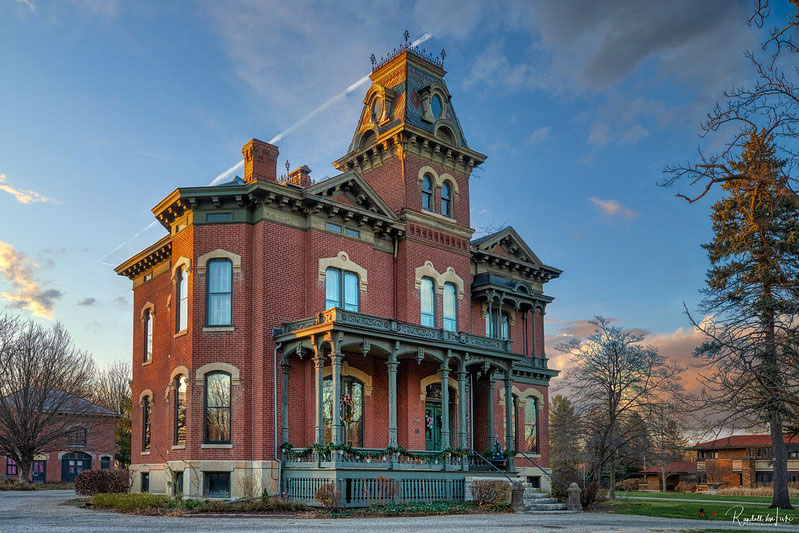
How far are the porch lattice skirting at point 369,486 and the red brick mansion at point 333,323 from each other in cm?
6

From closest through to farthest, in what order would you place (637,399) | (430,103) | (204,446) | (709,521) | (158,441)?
(709,521), (204,446), (158,441), (430,103), (637,399)

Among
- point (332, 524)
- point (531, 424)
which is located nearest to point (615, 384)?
point (531, 424)

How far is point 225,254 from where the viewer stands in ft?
82.1

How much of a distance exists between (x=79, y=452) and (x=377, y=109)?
3927 cm

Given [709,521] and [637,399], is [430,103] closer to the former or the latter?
[709,521]

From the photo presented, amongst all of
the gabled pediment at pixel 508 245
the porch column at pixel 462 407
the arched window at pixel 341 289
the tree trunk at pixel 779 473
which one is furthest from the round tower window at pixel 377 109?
the tree trunk at pixel 779 473

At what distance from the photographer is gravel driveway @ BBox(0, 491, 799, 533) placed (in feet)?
51.1

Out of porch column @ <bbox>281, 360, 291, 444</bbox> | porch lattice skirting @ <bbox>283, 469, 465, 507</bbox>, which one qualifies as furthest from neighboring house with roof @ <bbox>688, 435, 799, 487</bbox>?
porch column @ <bbox>281, 360, 291, 444</bbox>

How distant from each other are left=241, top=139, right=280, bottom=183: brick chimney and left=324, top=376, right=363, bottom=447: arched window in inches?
298

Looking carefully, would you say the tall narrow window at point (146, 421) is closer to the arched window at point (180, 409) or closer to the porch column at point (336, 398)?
the arched window at point (180, 409)

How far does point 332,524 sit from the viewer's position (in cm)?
1698

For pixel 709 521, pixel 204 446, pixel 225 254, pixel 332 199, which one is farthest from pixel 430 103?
pixel 709 521

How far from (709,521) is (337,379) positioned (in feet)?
36.7

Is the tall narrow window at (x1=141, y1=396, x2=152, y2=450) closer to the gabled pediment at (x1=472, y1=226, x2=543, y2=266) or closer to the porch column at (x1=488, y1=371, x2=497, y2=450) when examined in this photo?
the porch column at (x1=488, y1=371, x2=497, y2=450)
